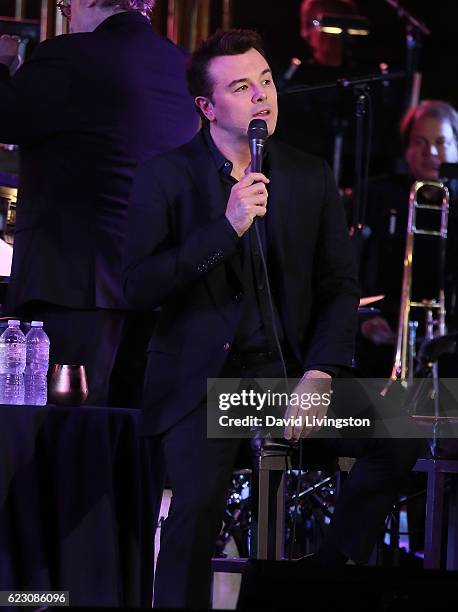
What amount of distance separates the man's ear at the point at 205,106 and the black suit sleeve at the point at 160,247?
0.23 metres

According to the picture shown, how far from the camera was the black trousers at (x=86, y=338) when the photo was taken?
333cm

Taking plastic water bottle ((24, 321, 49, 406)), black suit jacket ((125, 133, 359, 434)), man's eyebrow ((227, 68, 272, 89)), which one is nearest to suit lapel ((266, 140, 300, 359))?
black suit jacket ((125, 133, 359, 434))

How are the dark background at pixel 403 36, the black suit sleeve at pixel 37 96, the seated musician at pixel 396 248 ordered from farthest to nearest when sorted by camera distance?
the dark background at pixel 403 36
the seated musician at pixel 396 248
the black suit sleeve at pixel 37 96

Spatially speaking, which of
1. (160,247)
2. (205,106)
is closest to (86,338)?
(160,247)

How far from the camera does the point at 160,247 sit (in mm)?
2953

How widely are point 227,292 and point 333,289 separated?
313mm

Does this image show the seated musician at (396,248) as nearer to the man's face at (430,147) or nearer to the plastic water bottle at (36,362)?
the man's face at (430,147)

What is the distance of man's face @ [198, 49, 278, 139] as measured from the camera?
3014 mm

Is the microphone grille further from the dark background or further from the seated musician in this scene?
the dark background

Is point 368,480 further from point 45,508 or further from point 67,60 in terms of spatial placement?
point 67,60

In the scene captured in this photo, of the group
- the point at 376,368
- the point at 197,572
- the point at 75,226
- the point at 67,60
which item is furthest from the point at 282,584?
the point at 376,368

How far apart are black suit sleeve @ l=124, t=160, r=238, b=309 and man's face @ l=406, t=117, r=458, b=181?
3.50m

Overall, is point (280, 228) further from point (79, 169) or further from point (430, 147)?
point (430, 147)

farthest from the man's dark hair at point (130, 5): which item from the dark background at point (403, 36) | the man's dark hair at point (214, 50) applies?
the dark background at point (403, 36)
